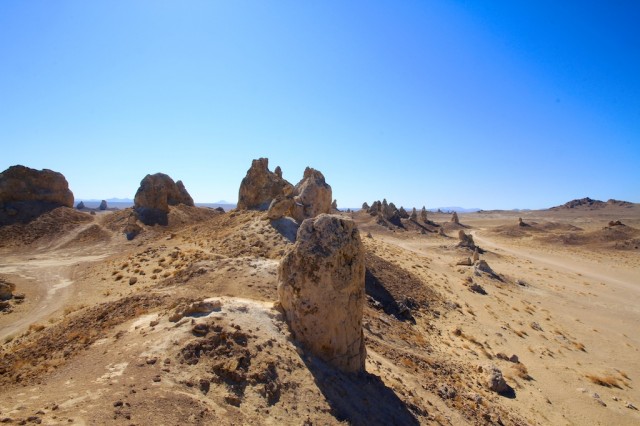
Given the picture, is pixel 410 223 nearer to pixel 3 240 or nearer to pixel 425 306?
pixel 425 306

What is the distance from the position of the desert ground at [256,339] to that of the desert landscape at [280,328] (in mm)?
78

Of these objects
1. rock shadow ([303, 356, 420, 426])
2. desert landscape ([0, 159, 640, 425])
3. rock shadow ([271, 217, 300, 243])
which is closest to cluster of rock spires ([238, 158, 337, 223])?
desert landscape ([0, 159, 640, 425])

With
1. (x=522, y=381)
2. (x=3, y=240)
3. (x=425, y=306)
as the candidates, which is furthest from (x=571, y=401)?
(x=3, y=240)

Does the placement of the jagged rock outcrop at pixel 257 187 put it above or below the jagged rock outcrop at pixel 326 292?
above

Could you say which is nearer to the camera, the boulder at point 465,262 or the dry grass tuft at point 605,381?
the dry grass tuft at point 605,381

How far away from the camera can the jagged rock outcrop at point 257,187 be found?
3638 cm

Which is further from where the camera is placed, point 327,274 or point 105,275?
point 105,275

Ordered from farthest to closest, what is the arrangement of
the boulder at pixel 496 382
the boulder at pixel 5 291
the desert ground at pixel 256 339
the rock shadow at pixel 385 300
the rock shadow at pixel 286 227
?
the rock shadow at pixel 286 227 → the rock shadow at pixel 385 300 → the boulder at pixel 5 291 → the boulder at pixel 496 382 → the desert ground at pixel 256 339

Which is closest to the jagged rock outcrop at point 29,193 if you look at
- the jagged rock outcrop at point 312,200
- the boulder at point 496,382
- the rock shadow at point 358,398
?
the jagged rock outcrop at point 312,200

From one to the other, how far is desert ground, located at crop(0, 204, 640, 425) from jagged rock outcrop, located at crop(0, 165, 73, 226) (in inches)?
82.7

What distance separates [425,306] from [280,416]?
19.0 metres

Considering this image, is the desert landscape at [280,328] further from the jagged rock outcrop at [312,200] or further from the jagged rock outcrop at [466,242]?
the jagged rock outcrop at [466,242]

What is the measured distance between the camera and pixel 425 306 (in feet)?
82.6

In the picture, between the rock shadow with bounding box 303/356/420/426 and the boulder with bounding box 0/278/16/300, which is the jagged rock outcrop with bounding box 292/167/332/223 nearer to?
the boulder with bounding box 0/278/16/300
